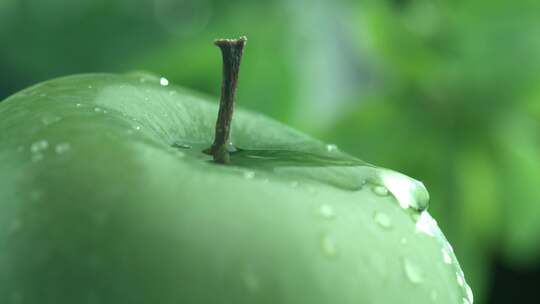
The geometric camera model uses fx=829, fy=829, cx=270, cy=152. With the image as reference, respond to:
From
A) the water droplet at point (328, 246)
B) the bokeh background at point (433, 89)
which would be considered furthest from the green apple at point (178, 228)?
the bokeh background at point (433, 89)

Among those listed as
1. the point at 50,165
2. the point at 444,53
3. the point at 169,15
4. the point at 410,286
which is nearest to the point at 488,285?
the point at 444,53

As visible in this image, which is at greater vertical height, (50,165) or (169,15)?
(50,165)

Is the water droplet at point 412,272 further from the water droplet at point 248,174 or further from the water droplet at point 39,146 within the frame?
the water droplet at point 39,146

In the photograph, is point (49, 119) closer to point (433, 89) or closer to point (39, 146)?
point (39, 146)

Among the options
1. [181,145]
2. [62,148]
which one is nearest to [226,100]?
[181,145]

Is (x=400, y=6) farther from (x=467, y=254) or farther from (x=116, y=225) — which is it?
(x=116, y=225)

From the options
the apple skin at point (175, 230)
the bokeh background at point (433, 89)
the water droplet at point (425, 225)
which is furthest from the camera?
the bokeh background at point (433, 89)
